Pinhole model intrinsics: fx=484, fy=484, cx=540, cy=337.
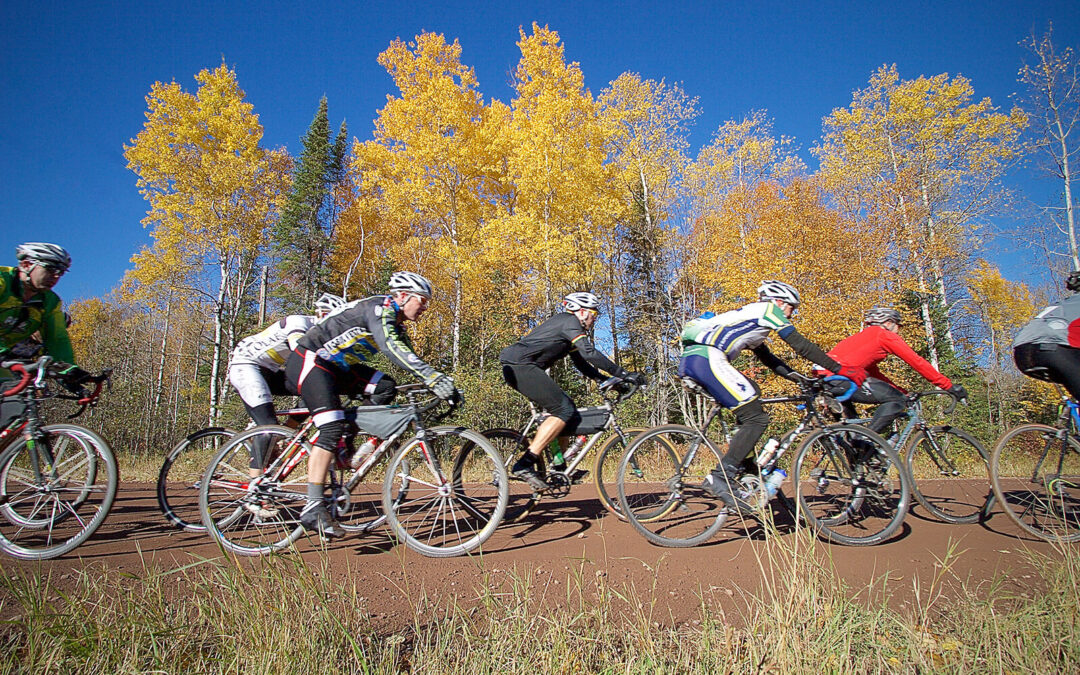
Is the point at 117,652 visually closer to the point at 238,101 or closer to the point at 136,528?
the point at 136,528

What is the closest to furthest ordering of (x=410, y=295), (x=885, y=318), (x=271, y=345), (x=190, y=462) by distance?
(x=410, y=295) → (x=190, y=462) → (x=271, y=345) → (x=885, y=318)

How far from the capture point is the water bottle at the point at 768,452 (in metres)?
3.85

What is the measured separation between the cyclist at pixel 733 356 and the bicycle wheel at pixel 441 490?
1714mm

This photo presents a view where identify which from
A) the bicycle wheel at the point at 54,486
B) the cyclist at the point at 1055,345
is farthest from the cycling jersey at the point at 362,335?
the cyclist at the point at 1055,345

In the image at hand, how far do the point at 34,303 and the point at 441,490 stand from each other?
3509mm

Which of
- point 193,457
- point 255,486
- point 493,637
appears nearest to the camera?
point 493,637

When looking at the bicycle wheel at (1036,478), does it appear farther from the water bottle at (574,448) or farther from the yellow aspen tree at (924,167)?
the yellow aspen tree at (924,167)

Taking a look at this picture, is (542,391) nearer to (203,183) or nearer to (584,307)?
(584,307)

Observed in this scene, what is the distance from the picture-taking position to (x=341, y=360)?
373cm

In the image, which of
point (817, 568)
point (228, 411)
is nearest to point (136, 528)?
point (817, 568)

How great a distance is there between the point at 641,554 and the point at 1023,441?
3.66 meters

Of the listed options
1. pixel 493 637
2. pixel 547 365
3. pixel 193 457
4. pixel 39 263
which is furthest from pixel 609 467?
pixel 39 263

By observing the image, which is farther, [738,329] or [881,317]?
[881,317]

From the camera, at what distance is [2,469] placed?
329 cm
